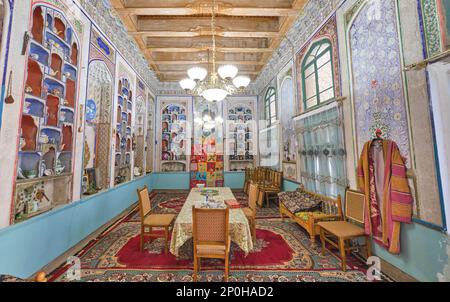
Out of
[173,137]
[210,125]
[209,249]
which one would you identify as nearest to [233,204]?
[209,249]

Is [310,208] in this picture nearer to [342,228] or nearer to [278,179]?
[342,228]

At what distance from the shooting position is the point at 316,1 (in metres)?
3.75

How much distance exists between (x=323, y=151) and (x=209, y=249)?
9.51 feet

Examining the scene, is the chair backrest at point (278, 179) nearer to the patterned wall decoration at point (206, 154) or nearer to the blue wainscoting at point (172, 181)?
the patterned wall decoration at point (206, 154)

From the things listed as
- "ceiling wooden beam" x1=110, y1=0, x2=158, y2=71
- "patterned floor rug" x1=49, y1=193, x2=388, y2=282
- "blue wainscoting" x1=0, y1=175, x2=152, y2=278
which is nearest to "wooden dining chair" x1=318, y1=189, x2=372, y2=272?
"patterned floor rug" x1=49, y1=193, x2=388, y2=282

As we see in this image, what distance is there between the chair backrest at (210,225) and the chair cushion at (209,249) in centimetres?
6

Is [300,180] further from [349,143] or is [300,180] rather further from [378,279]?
[378,279]

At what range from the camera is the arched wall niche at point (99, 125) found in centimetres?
416

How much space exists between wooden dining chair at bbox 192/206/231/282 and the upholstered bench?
1.77 meters

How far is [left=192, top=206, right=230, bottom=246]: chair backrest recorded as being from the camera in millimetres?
2191

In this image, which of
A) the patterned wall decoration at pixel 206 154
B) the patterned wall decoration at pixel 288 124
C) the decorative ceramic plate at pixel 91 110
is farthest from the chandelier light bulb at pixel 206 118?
the decorative ceramic plate at pixel 91 110

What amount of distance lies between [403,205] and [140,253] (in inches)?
147
